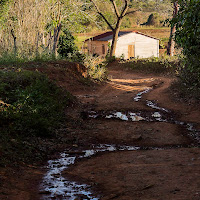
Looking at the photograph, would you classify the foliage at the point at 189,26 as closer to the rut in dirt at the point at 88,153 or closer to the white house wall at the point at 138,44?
the rut in dirt at the point at 88,153

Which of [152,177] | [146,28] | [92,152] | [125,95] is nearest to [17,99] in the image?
[92,152]

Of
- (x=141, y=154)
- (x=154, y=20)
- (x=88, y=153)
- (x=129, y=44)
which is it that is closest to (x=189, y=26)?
(x=141, y=154)

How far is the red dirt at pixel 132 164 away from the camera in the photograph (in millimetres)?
4535

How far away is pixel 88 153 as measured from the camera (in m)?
7.24

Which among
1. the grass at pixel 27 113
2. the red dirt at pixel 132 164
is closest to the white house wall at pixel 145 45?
the red dirt at pixel 132 164

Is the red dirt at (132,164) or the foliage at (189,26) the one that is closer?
the red dirt at (132,164)

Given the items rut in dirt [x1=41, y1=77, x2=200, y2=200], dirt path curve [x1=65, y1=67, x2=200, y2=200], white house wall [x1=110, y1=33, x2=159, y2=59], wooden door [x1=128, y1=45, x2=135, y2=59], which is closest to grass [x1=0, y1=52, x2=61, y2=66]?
dirt path curve [x1=65, y1=67, x2=200, y2=200]

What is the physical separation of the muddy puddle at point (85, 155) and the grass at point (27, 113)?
25.5 inches

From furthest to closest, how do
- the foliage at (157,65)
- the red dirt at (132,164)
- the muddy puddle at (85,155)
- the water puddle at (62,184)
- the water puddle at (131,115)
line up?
the foliage at (157,65) < the water puddle at (131,115) < the muddy puddle at (85,155) < the water puddle at (62,184) < the red dirt at (132,164)

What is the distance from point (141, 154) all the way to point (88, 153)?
1155 mm

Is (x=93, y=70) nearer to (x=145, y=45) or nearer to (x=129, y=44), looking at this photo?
(x=129, y=44)

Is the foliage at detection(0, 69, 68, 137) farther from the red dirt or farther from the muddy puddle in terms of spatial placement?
the muddy puddle

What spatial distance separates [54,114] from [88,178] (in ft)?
14.2

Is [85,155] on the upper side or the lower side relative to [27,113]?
lower
